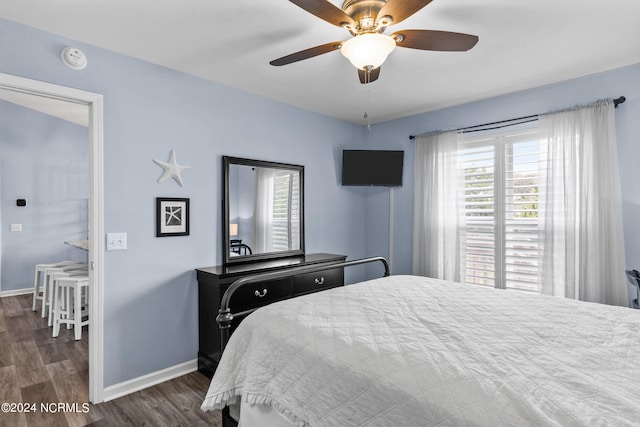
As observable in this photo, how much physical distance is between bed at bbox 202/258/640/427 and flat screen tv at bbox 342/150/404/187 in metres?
2.27

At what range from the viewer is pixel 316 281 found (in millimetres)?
3383

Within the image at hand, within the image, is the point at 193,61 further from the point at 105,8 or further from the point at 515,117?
the point at 515,117

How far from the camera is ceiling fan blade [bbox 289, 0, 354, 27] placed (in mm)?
1540

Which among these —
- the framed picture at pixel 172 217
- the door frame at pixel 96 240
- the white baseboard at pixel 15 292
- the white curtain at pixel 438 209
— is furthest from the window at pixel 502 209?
the white baseboard at pixel 15 292

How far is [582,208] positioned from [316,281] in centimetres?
241

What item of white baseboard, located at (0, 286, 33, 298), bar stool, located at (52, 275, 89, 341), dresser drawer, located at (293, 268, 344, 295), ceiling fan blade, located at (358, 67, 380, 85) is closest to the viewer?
ceiling fan blade, located at (358, 67, 380, 85)

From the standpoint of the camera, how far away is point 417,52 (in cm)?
261

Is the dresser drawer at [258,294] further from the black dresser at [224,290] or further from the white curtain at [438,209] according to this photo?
the white curtain at [438,209]

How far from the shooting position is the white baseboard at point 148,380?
2.53 meters

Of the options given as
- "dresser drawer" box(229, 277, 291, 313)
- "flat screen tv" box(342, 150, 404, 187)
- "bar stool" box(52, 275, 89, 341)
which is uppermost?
"flat screen tv" box(342, 150, 404, 187)

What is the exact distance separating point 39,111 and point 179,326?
5.04 metres

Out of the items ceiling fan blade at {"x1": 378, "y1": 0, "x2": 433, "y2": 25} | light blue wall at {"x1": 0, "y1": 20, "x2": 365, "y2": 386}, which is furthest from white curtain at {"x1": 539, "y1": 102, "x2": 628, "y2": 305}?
light blue wall at {"x1": 0, "y1": 20, "x2": 365, "y2": 386}

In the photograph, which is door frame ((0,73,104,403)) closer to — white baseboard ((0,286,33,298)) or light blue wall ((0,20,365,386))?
light blue wall ((0,20,365,386))

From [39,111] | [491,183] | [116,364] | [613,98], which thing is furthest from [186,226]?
[39,111]
